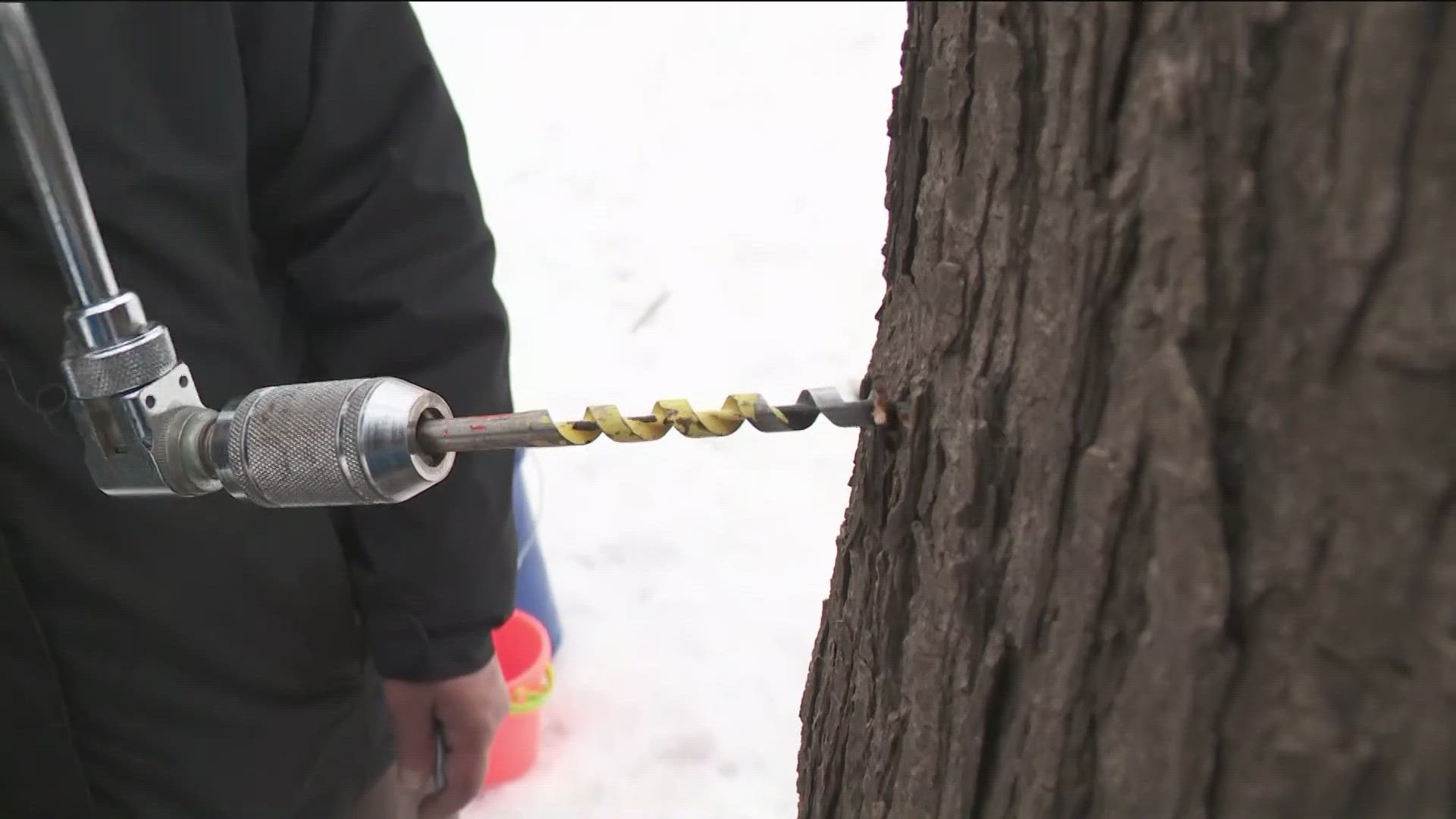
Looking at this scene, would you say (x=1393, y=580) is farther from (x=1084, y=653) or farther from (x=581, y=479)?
(x=581, y=479)

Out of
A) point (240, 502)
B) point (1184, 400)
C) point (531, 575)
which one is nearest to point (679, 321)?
point (531, 575)

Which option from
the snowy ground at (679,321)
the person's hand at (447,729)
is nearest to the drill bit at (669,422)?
the person's hand at (447,729)

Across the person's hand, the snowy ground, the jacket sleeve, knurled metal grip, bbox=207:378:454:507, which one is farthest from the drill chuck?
the snowy ground

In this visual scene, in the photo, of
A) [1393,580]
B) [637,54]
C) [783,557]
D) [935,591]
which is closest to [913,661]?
[935,591]

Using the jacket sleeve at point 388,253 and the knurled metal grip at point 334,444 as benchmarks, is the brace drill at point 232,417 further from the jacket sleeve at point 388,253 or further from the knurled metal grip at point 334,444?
the jacket sleeve at point 388,253

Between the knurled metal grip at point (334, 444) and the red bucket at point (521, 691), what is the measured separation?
2.46 feet

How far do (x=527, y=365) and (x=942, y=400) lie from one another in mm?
1453

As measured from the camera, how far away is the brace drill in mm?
297

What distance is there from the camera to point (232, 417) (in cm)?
35

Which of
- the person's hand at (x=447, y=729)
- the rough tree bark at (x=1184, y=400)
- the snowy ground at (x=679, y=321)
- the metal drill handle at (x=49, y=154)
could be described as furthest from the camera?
the snowy ground at (x=679, y=321)

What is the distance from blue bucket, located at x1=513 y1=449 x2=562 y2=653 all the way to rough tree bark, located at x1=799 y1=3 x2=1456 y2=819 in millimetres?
889

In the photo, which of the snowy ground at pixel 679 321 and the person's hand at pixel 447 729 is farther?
the snowy ground at pixel 679 321

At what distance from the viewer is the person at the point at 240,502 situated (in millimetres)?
511

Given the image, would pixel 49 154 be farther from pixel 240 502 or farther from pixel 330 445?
pixel 240 502
